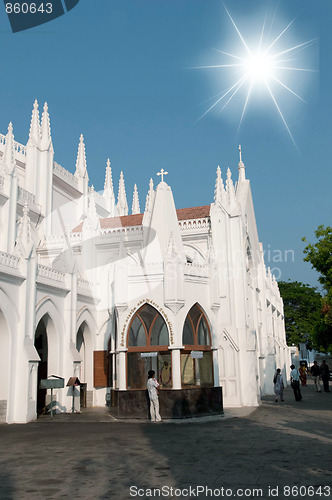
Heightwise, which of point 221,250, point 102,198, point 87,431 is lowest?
point 87,431

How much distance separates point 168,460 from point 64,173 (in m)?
28.2

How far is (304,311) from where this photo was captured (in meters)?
63.4

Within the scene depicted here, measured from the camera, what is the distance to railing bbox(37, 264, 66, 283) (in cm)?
1986

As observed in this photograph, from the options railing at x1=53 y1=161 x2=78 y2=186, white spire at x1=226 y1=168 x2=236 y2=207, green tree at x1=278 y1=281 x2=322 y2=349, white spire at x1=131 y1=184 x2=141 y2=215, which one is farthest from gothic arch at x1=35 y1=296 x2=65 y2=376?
green tree at x1=278 y1=281 x2=322 y2=349

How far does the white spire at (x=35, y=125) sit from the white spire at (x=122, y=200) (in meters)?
15.0

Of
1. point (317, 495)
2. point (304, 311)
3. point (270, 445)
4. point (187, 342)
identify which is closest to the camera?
point (317, 495)

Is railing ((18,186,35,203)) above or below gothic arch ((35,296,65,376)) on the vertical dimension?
above

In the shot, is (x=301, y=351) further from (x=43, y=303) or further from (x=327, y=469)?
(x=327, y=469)

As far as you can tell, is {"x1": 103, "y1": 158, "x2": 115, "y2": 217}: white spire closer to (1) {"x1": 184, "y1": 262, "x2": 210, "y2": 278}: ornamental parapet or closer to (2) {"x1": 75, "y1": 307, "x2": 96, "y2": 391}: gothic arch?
(2) {"x1": 75, "y1": 307, "x2": 96, "y2": 391}: gothic arch

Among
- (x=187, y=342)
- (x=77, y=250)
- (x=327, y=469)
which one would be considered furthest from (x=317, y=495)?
(x=77, y=250)

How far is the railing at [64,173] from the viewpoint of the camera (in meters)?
32.8

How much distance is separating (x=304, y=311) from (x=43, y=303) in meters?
50.3

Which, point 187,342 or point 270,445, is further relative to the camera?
point 187,342

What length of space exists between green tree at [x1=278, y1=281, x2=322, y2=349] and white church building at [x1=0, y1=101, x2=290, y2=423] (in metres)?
29.9
